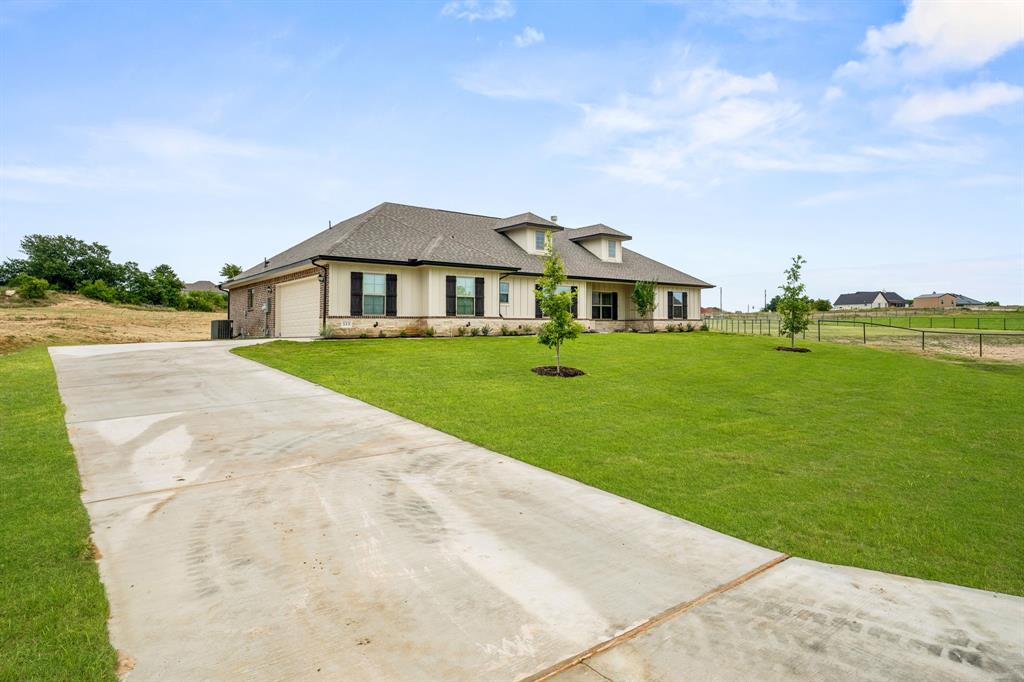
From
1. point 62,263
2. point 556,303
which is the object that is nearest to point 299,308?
point 556,303

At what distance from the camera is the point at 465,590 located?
3227mm

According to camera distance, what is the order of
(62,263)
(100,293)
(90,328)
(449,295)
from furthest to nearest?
1. (62,263)
2. (100,293)
3. (90,328)
4. (449,295)

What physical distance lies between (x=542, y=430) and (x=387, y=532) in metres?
4.05

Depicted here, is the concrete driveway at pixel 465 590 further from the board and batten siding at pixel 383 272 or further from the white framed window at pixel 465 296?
the white framed window at pixel 465 296

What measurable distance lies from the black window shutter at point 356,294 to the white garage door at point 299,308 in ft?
6.01

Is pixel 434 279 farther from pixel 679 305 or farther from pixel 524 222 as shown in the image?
pixel 679 305

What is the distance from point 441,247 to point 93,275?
61823 mm

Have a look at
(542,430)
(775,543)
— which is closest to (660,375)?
(542,430)

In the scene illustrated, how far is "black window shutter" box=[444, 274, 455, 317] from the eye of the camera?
76.1 feet

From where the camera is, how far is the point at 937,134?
52.4 ft

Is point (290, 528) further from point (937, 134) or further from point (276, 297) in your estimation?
point (276, 297)

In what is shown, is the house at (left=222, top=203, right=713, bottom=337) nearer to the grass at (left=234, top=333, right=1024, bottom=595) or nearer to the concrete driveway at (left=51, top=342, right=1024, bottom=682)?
the grass at (left=234, top=333, right=1024, bottom=595)

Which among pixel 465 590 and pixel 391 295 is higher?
pixel 391 295

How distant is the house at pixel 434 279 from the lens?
21734 mm
